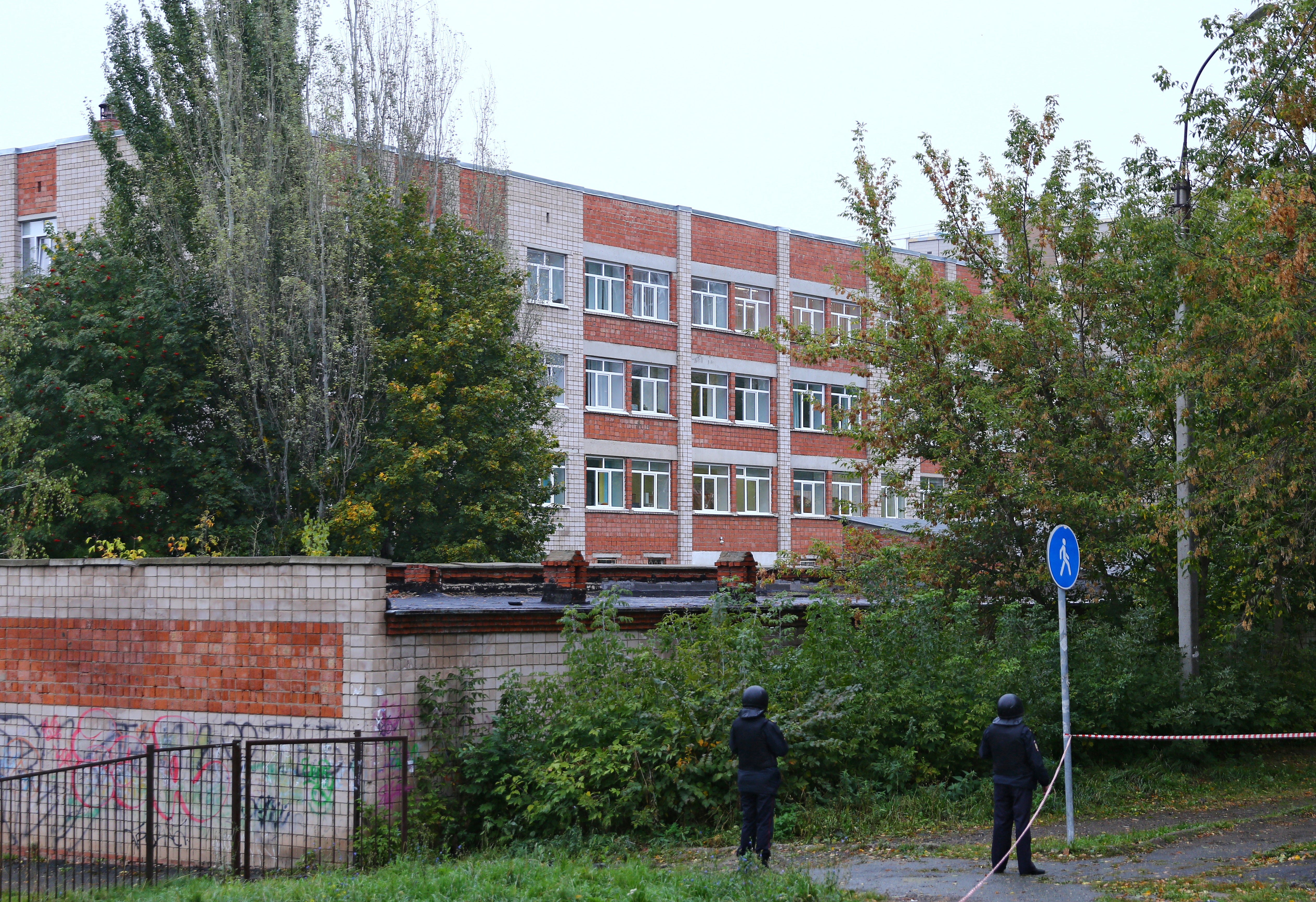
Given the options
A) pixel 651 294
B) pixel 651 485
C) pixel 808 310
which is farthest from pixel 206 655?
pixel 808 310

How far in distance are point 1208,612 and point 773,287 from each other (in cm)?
2541

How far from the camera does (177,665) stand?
1408 centimetres

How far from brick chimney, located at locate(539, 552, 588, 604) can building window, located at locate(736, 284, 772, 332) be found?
85.7 feet

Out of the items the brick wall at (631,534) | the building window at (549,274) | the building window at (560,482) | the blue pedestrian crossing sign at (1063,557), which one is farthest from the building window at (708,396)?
the blue pedestrian crossing sign at (1063,557)

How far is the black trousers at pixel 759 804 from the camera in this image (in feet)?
32.7

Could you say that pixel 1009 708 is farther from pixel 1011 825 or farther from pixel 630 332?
pixel 630 332

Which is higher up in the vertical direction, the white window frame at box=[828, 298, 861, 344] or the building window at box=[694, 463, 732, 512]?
the white window frame at box=[828, 298, 861, 344]

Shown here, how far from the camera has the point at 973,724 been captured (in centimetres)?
1348

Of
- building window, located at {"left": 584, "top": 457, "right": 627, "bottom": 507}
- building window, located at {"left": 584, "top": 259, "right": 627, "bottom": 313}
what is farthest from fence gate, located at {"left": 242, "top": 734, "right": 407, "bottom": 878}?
building window, located at {"left": 584, "top": 259, "right": 627, "bottom": 313}

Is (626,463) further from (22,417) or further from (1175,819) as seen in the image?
(1175,819)

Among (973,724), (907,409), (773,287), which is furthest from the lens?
(773,287)

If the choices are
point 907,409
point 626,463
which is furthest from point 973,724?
point 626,463

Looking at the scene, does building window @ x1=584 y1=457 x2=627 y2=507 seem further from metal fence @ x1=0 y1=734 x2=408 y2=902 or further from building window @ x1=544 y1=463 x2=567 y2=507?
metal fence @ x1=0 y1=734 x2=408 y2=902

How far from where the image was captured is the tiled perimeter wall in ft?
42.3
